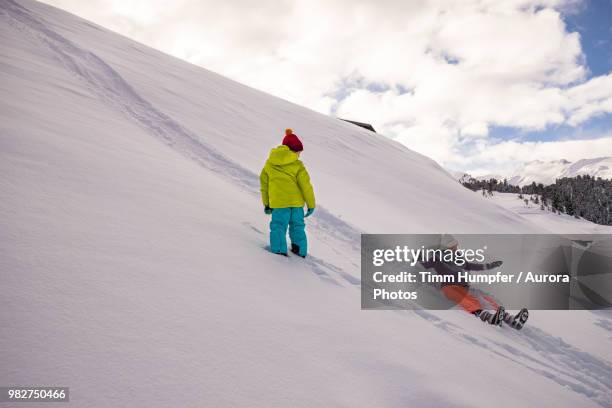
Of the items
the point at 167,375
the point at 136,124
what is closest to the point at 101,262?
the point at 167,375

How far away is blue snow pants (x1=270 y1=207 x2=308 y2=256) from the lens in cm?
367

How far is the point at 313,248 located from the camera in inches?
179

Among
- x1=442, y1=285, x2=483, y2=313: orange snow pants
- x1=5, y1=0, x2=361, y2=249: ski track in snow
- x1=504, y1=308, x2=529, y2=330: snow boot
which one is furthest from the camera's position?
x1=5, y1=0, x2=361, y2=249: ski track in snow

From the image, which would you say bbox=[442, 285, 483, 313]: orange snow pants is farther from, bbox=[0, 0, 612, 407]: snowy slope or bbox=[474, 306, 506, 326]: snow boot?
bbox=[0, 0, 612, 407]: snowy slope

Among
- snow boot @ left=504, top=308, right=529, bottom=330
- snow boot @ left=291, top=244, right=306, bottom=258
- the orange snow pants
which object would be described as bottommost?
snow boot @ left=504, top=308, right=529, bottom=330

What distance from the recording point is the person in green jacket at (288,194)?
3.76m

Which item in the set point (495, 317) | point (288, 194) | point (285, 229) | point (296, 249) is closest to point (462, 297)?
point (495, 317)

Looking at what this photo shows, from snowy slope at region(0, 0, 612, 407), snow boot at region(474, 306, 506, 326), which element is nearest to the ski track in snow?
snowy slope at region(0, 0, 612, 407)

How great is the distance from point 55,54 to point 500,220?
14139 millimetres

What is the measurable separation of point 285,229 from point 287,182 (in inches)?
22.1

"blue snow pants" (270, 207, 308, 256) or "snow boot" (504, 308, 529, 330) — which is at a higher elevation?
"blue snow pants" (270, 207, 308, 256)

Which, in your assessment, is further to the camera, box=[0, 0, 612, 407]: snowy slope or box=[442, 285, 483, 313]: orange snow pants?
box=[442, 285, 483, 313]: orange snow pants

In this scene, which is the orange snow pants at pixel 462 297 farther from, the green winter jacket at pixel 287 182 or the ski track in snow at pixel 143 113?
the green winter jacket at pixel 287 182

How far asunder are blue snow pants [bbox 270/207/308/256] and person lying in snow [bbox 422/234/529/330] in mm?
2320
